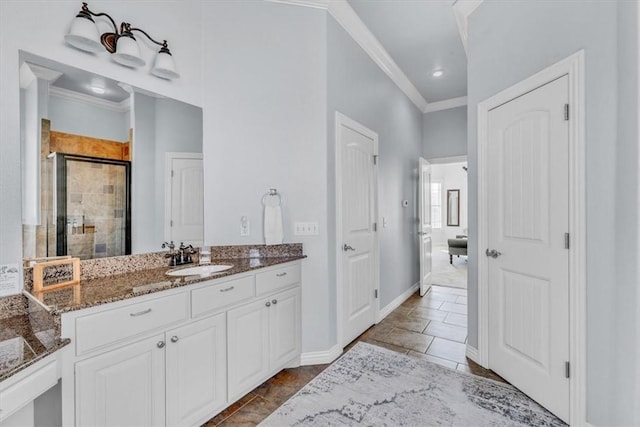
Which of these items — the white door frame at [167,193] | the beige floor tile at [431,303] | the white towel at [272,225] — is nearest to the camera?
the white door frame at [167,193]

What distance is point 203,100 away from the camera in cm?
241

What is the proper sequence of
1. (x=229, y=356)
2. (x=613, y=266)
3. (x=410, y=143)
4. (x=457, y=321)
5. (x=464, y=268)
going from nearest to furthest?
1. (x=613, y=266)
2. (x=229, y=356)
3. (x=457, y=321)
4. (x=410, y=143)
5. (x=464, y=268)

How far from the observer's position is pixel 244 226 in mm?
2488

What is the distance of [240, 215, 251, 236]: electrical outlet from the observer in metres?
2.48

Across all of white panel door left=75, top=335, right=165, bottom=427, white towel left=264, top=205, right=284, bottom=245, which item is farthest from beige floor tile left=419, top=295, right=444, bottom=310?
white panel door left=75, top=335, right=165, bottom=427

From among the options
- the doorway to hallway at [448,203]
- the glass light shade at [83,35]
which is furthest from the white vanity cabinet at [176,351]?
the doorway to hallway at [448,203]

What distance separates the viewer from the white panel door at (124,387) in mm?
1275

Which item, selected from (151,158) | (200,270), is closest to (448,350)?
(200,270)

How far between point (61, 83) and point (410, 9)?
2.85 metres

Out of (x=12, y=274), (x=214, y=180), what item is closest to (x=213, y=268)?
(x=214, y=180)

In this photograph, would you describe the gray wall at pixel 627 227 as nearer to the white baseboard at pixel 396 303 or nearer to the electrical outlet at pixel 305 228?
the electrical outlet at pixel 305 228

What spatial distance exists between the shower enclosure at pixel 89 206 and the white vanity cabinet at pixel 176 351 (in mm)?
669

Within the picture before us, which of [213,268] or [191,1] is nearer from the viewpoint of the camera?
[213,268]

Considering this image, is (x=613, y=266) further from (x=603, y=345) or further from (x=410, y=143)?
(x=410, y=143)
